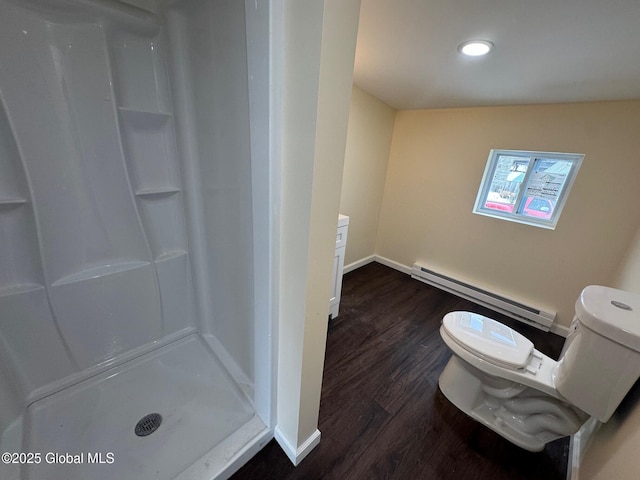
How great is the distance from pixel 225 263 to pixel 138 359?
837 millimetres

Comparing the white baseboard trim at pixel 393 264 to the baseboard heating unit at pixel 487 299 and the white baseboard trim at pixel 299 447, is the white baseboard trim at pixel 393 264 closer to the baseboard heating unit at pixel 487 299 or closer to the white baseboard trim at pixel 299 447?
the baseboard heating unit at pixel 487 299

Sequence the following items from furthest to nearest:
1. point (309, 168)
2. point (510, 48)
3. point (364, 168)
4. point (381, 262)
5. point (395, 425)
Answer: point (381, 262)
point (364, 168)
point (395, 425)
point (510, 48)
point (309, 168)

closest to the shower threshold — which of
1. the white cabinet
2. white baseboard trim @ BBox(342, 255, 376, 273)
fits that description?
the white cabinet

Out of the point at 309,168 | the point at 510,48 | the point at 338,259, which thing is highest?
the point at 510,48

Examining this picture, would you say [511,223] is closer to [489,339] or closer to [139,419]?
[489,339]

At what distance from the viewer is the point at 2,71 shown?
88 cm

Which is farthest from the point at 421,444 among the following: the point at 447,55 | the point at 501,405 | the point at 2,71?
the point at 2,71

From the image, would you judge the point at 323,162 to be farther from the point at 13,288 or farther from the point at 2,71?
the point at 13,288

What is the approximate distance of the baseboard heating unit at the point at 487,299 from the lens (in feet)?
6.72

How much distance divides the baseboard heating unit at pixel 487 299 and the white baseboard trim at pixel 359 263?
55cm

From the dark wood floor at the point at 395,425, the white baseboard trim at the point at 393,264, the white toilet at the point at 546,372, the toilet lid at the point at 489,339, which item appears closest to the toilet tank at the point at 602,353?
the white toilet at the point at 546,372

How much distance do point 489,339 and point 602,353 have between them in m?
0.42

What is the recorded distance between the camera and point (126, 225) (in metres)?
1.29

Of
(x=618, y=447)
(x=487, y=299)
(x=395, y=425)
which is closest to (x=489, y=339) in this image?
(x=618, y=447)
